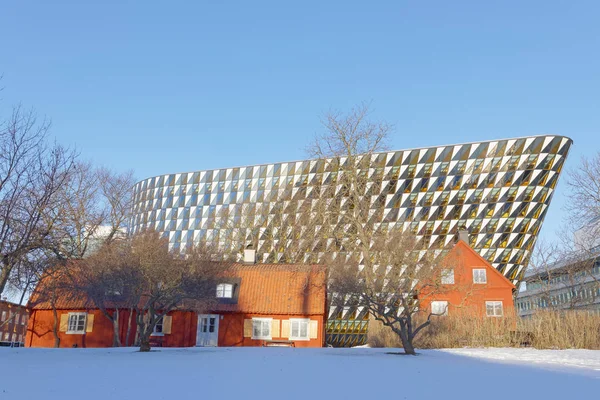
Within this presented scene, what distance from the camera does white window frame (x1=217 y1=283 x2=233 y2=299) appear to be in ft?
113

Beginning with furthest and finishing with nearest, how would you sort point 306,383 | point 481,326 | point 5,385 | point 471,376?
point 481,326 < point 471,376 < point 306,383 < point 5,385

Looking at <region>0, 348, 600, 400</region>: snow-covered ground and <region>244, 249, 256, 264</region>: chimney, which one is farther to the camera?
<region>244, 249, 256, 264</region>: chimney

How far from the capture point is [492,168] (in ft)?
225

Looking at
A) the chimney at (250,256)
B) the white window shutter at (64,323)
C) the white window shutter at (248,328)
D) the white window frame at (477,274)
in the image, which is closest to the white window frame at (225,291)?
the white window shutter at (248,328)

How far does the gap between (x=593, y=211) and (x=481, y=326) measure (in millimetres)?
10655

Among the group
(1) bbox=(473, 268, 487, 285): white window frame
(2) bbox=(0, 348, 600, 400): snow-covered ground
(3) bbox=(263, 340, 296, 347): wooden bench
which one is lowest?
(3) bbox=(263, 340, 296, 347): wooden bench

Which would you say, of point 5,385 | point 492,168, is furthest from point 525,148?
point 5,385

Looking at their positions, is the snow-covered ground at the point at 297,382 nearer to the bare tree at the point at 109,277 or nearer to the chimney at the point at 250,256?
the bare tree at the point at 109,277

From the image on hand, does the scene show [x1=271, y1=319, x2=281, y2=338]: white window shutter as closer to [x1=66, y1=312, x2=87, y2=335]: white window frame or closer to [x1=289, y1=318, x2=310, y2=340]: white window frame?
[x1=289, y1=318, x2=310, y2=340]: white window frame

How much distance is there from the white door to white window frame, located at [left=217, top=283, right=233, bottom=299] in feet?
4.59

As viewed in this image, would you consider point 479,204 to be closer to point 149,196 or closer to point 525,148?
point 525,148

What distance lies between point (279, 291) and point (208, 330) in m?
5.28

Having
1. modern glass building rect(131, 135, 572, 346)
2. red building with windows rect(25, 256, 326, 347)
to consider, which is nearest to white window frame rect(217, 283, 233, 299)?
red building with windows rect(25, 256, 326, 347)

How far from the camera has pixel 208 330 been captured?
33906mm
